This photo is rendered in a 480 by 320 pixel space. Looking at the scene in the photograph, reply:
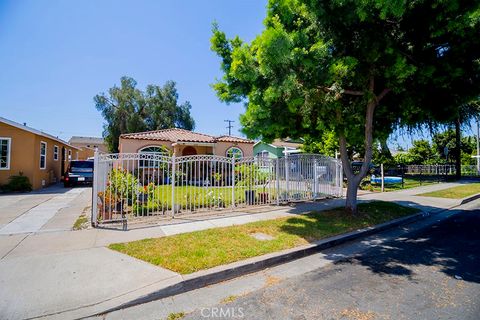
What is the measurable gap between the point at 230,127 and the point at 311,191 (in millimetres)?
34286

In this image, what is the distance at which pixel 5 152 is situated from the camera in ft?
46.6

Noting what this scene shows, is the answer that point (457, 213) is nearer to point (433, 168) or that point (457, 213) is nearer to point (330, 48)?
point (330, 48)

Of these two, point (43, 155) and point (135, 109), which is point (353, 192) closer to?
point (43, 155)

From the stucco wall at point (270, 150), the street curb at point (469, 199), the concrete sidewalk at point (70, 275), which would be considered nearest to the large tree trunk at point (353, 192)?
the concrete sidewalk at point (70, 275)

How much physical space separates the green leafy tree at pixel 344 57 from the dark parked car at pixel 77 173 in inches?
556

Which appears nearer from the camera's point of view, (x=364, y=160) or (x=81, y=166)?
(x=364, y=160)

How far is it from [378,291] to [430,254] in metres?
2.54

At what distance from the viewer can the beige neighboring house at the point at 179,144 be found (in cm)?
1799

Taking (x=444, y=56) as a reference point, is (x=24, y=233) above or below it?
below

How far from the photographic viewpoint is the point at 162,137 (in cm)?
1914

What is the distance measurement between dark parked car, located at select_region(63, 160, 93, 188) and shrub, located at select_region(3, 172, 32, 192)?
8.97 feet

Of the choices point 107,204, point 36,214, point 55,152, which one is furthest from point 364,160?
point 55,152

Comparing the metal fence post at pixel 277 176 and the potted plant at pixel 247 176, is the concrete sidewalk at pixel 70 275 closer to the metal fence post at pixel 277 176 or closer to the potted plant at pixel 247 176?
the potted plant at pixel 247 176

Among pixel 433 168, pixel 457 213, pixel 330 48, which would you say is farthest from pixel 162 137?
pixel 433 168
